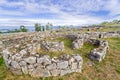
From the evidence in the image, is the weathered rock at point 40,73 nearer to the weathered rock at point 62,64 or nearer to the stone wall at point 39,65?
the stone wall at point 39,65

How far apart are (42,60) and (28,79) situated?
1938mm

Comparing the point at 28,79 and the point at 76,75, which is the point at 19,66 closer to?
the point at 28,79

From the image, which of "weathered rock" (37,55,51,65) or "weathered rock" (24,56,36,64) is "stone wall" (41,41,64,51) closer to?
"weathered rock" (37,55,51,65)

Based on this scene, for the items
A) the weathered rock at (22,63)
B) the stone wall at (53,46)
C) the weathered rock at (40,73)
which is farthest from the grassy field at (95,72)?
the stone wall at (53,46)

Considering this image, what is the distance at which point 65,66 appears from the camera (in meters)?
14.9

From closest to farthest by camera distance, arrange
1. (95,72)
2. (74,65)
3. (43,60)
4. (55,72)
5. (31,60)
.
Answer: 1. (31,60)
2. (43,60)
3. (55,72)
4. (74,65)
5. (95,72)

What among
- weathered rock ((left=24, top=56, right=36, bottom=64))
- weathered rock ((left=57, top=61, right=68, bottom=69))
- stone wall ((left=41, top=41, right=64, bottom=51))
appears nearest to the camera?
weathered rock ((left=24, top=56, right=36, bottom=64))

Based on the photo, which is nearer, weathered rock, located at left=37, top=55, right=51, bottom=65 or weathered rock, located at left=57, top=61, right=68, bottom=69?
weathered rock, located at left=37, top=55, right=51, bottom=65

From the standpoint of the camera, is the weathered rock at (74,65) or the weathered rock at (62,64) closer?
the weathered rock at (62,64)

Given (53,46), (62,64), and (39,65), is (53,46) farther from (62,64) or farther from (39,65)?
(39,65)

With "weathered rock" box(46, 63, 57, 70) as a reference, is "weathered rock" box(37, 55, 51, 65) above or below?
above

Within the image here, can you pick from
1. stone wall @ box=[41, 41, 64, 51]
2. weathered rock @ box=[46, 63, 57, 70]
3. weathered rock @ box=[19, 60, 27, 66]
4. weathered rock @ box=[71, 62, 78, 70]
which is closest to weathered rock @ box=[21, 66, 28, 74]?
weathered rock @ box=[19, 60, 27, 66]

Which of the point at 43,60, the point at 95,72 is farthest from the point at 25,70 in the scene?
the point at 95,72

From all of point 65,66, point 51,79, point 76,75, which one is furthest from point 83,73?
point 51,79
